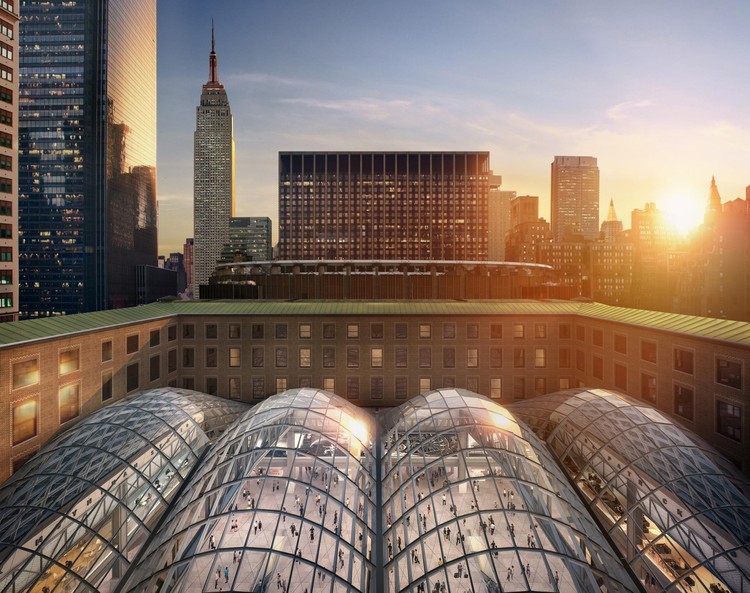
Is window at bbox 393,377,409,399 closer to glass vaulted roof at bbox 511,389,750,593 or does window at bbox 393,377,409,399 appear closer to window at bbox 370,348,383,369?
window at bbox 370,348,383,369

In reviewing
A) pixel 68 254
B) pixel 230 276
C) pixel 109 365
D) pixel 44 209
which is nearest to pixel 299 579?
pixel 109 365

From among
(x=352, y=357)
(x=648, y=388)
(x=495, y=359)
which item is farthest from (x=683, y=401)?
(x=352, y=357)

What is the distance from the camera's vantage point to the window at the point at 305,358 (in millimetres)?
46156

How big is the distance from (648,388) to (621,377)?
3431 millimetres

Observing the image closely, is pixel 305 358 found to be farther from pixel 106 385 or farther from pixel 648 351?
pixel 648 351

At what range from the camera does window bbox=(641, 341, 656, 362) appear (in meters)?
34.9

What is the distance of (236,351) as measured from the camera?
46.5 metres

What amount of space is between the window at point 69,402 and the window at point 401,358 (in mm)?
30191

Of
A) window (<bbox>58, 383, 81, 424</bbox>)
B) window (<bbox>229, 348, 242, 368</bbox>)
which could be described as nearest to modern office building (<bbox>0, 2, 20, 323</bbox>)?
window (<bbox>229, 348, 242, 368</bbox>)

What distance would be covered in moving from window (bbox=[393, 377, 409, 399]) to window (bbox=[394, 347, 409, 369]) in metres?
1.52


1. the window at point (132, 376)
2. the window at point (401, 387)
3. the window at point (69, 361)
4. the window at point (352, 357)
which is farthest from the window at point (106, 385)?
the window at point (401, 387)

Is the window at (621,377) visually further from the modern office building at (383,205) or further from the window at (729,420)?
the modern office building at (383,205)

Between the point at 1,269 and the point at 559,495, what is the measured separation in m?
86.3

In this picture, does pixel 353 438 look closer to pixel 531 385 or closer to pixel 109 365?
pixel 109 365
